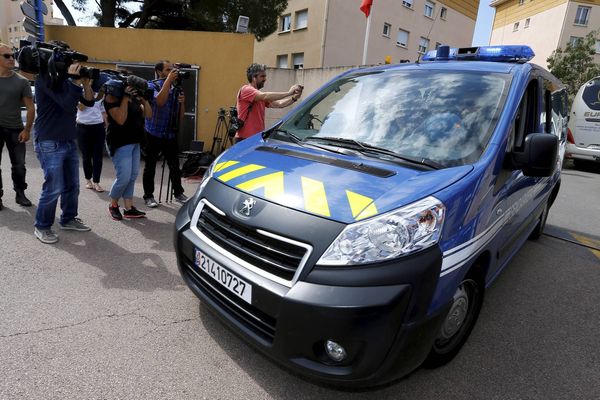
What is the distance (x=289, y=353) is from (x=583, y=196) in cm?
841

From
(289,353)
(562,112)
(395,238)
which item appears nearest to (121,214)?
(289,353)

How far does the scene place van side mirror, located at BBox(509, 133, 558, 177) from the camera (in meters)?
2.13

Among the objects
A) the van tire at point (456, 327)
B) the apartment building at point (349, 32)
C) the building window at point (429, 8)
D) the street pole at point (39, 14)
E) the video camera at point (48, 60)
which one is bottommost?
the van tire at point (456, 327)

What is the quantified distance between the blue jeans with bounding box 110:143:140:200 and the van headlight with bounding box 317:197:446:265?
10.5ft

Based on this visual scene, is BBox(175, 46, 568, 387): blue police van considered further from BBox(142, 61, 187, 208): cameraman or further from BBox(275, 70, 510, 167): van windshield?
BBox(142, 61, 187, 208): cameraman

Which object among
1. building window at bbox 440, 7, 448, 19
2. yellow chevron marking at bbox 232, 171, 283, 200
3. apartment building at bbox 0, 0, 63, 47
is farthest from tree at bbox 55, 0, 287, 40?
apartment building at bbox 0, 0, 63, 47

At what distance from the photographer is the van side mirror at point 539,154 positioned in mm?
2129

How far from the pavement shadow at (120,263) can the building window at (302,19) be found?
857 inches

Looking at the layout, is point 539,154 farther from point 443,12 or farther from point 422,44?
point 443,12

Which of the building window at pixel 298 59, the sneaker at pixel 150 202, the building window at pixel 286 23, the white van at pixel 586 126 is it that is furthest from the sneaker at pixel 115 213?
the building window at pixel 286 23

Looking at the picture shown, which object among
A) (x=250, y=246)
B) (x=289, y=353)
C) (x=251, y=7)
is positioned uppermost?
(x=251, y=7)

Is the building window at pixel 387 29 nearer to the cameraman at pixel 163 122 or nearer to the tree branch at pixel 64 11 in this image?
the tree branch at pixel 64 11

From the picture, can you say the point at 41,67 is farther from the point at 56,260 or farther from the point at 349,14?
the point at 349,14

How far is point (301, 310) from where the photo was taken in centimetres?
161
